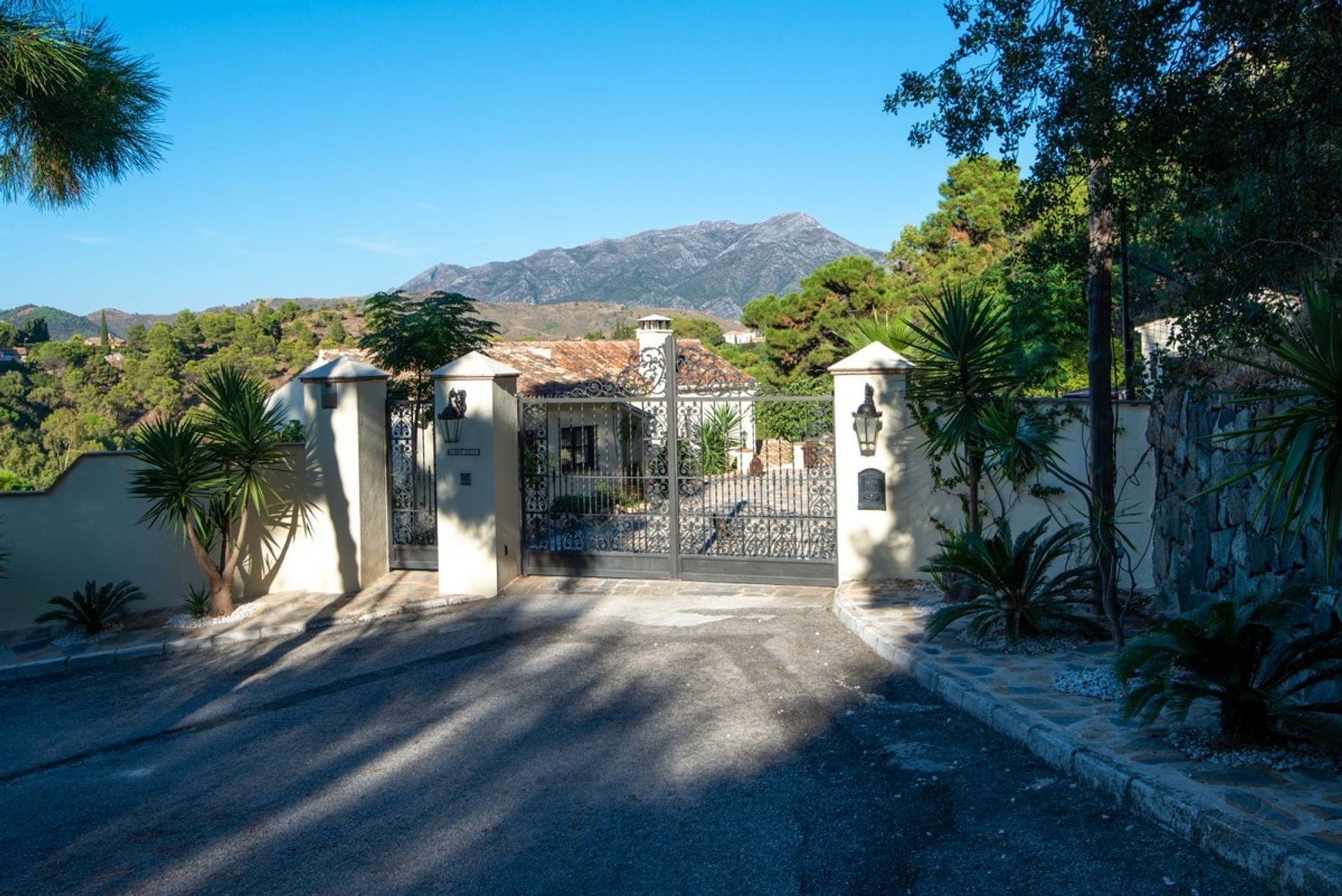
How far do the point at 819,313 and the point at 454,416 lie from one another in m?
26.8

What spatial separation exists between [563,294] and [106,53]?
148 metres

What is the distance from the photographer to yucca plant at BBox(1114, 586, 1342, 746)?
515 cm

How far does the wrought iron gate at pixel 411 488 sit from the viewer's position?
12617mm

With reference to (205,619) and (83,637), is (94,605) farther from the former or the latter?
(205,619)

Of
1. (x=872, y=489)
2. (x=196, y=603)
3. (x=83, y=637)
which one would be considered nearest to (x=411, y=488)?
(x=196, y=603)

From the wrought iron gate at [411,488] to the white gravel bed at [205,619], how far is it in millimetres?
1938

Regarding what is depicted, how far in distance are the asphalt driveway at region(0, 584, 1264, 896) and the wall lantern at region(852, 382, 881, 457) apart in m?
2.31

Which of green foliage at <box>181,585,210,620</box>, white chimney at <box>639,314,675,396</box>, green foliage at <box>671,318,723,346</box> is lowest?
green foliage at <box>181,585,210,620</box>

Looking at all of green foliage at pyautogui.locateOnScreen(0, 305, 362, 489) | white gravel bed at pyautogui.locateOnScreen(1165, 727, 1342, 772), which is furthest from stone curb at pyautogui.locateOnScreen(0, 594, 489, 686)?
green foliage at pyautogui.locateOnScreen(0, 305, 362, 489)

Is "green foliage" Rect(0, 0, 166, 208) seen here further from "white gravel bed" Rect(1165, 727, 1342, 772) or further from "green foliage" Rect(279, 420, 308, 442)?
"white gravel bed" Rect(1165, 727, 1342, 772)

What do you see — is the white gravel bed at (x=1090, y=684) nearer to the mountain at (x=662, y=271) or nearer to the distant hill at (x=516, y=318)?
the distant hill at (x=516, y=318)

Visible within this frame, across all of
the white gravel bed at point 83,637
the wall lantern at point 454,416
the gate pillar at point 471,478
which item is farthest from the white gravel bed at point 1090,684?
the white gravel bed at point 83,637

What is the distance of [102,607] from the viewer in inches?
436

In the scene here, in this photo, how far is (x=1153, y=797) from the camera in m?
4.89
